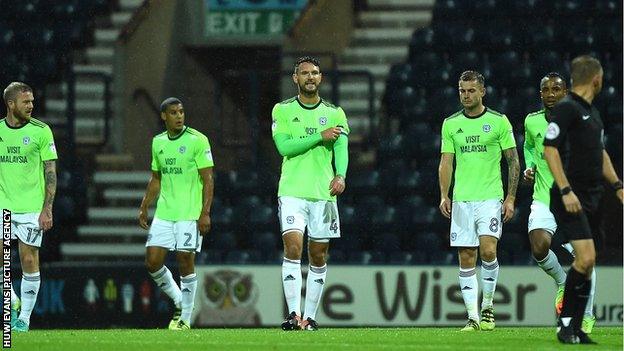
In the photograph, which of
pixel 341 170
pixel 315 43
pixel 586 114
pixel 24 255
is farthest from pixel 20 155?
pixel 315 43

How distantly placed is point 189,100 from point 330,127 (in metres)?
8.20

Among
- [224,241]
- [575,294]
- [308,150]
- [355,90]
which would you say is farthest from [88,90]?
[575,294]

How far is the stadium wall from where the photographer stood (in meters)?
15.4

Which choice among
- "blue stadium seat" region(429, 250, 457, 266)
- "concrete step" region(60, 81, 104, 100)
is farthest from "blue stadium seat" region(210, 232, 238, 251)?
"concrete step" region(60, 81, 104, 100)

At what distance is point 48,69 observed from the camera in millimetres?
19312

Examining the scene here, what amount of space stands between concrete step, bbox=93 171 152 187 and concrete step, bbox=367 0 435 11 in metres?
4.18

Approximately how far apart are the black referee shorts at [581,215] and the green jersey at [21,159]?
4.56 m

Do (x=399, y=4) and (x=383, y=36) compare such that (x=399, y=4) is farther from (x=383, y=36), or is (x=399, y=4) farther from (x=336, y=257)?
(x=336, y=257)

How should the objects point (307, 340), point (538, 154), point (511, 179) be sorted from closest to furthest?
point (307, 340), point (511, 179), point (538, 154)

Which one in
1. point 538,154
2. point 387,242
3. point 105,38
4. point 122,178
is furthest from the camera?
point 105,38

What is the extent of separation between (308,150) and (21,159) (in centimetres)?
243

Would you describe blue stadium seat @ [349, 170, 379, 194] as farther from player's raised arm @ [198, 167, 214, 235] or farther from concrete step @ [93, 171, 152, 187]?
player's raised arm @ [198, 167, 214, 235]

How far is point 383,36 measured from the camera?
19797mm

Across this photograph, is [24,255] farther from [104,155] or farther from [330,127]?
[104,155]
